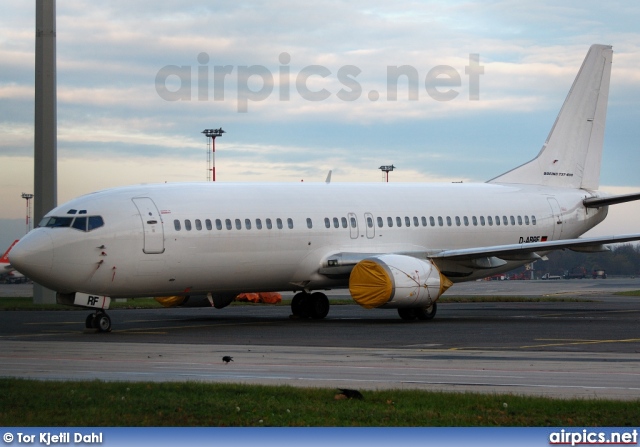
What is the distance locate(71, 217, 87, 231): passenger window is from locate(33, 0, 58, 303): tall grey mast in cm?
1588

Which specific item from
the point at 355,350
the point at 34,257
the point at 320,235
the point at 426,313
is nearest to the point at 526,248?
the point at 426,313

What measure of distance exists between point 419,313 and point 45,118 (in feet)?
63.3

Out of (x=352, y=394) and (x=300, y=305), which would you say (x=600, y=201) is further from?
(x=352, y=394)

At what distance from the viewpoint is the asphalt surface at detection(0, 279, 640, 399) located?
15.3m

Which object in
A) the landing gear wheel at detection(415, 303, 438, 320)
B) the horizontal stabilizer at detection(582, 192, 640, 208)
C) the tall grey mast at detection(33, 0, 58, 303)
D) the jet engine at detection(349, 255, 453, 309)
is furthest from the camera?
the tall grey mast at detection(33, 0, 58, 303)

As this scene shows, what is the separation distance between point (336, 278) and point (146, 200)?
6.63 m

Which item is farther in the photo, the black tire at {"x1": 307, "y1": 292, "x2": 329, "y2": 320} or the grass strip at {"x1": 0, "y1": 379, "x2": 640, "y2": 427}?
the black tire at {"x1": 307, "y1": 292, "x2": 329, "y2": 320}

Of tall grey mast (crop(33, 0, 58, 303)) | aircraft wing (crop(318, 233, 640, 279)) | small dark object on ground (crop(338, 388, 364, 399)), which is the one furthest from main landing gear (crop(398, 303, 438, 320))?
small dark object on ground (crop(338, 388, 364, 399))

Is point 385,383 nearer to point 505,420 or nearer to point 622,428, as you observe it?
point 505,420

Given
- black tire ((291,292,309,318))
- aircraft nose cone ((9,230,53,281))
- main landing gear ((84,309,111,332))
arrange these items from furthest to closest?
black tire ((291,292,309,318)) → main landing gear ((84,309,111,332)) → aircraft nose cone ((9,230,53,281))

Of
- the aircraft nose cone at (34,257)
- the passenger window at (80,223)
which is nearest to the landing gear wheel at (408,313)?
the passenger window at (80,223)

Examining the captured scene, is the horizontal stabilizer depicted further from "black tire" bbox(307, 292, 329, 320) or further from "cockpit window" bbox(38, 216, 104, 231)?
"cockpit window" bbox(38, 216, 104, 231)

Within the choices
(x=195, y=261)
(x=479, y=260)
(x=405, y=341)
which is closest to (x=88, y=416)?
(x=405, y=341)

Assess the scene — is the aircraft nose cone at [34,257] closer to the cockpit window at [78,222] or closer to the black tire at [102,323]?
the cockpit window at [78,222]
